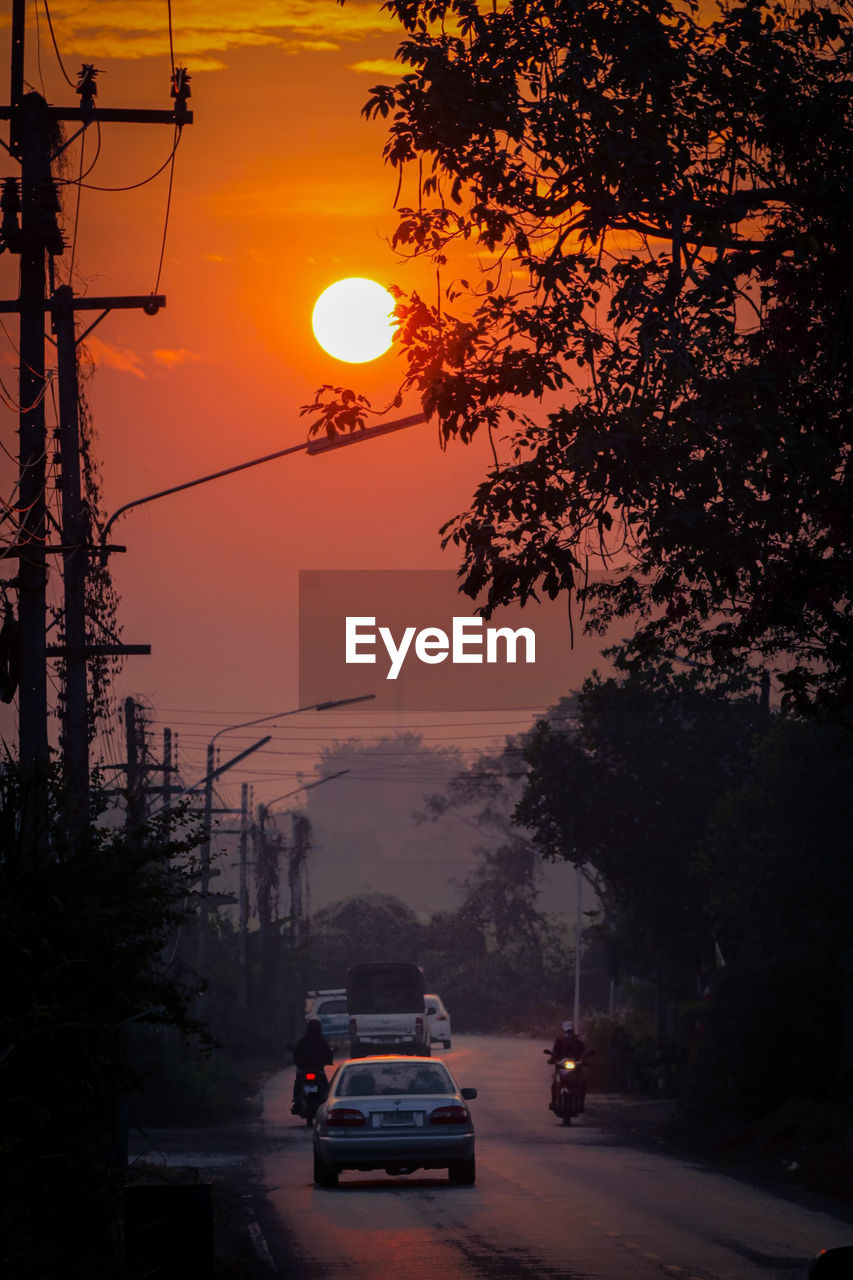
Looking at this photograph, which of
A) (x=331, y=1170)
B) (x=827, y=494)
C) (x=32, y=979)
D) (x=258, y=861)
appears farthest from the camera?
(x=258, y=861)

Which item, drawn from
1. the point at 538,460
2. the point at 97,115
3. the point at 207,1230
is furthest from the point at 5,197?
the point at 207,1230

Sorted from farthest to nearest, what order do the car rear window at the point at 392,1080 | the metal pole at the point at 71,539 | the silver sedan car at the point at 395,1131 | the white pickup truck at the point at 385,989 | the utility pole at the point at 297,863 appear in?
the utility pole at the point at 297,863
the white pickup truck at the point at 385,989
the car rear window at the point at 392,1080
the silver sedan car at the point at 395,1131
the metal pole at the point at 71,539

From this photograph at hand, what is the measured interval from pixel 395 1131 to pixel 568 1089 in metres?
13.4

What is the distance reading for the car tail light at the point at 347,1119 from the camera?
22.8 metres

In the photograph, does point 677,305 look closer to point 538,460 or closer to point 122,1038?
point 538,460

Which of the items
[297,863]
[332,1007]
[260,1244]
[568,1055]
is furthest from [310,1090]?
[297,863]

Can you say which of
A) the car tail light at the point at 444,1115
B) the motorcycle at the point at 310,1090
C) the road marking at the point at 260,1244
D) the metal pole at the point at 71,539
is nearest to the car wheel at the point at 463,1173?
the car tail light at the point at 444,1115

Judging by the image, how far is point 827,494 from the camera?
50.3ft

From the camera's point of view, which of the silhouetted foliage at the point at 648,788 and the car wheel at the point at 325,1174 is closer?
the car wheel at the point at 325,1174

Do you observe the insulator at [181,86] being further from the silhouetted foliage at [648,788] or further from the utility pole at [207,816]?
the silhouetted foliage at [648,788]

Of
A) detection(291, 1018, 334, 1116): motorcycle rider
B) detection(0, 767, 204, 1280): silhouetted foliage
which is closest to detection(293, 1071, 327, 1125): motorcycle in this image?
detection(291, 1018, 334, 1116): motorcycle rider

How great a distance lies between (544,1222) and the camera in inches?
741

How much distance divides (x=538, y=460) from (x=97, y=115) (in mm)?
8004

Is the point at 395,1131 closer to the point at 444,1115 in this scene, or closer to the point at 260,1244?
the point at 444,1115
